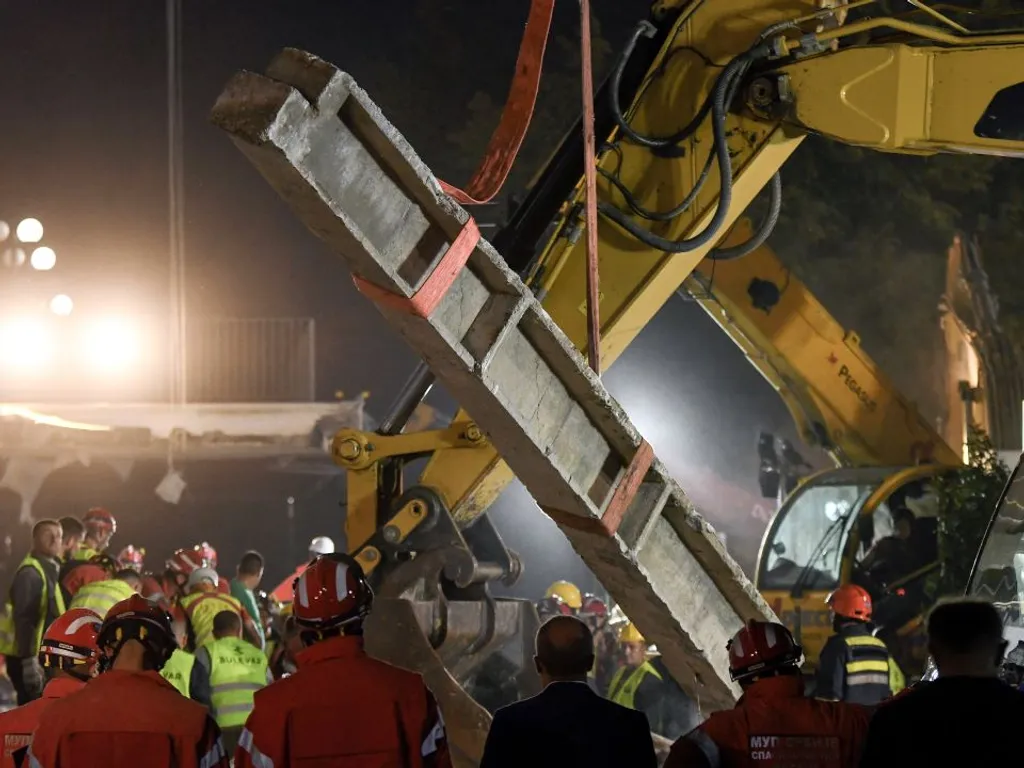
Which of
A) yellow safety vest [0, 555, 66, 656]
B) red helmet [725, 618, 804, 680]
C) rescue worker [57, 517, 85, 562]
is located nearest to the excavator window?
rescue worker [57, 517, 85, 562]

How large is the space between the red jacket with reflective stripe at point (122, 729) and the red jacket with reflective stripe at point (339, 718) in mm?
156

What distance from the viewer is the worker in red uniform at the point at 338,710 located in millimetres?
4641

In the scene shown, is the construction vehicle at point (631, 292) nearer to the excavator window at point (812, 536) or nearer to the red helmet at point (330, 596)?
the red helmet at point (330, 596)

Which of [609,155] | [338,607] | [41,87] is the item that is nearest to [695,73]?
[609,155]

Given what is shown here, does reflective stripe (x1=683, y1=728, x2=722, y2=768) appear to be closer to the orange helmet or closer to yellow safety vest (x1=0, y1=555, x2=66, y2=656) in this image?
the orange helmet

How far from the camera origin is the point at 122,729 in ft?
15.2

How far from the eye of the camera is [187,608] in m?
10.7

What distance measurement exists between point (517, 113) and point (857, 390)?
28.8 ft

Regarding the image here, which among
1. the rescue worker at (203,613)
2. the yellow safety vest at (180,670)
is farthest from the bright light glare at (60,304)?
the yellow safety vest at (180,670)

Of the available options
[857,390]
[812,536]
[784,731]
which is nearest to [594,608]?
[812,536]

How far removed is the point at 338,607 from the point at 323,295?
29.2m

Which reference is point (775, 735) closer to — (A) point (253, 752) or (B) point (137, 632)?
(A) point (253, 752)

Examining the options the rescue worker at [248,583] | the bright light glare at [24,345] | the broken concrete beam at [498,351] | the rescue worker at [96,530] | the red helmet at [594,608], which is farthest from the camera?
the bright light glare at [24,345]

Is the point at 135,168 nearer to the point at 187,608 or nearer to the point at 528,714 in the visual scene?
the point at 187,608
